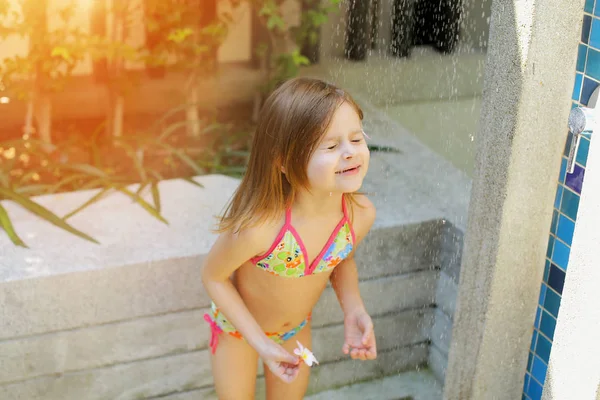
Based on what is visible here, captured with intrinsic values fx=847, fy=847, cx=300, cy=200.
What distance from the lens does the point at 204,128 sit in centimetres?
472

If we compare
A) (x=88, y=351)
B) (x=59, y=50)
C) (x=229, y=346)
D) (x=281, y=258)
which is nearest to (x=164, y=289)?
(x=88, y=351)

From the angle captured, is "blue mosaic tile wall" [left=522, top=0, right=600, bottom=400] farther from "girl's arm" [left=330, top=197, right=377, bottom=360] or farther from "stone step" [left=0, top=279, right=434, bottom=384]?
"stone step" [left=0, top=279, right=434, bottom=384]

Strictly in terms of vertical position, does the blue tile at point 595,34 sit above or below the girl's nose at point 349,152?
above

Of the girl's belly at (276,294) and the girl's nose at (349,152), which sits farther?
the girl's belly at (276,294)

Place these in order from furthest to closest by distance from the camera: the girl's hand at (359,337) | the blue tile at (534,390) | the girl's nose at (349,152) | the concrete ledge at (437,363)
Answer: the concrete ledge at (437,363) → the blue tile at (534,390) → the girl's hand at (359,337) → the girl's nose at (349,152)

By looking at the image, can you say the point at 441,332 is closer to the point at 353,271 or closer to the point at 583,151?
the point at 353,271

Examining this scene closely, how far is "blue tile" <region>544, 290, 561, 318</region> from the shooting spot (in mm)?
2684

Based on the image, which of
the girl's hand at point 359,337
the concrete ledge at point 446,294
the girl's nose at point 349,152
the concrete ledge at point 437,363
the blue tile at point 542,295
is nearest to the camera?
the girl's nose at point 349,152

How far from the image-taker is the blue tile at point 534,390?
286 cm

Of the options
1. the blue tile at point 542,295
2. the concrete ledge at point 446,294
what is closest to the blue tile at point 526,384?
the blue tile at point 542,295

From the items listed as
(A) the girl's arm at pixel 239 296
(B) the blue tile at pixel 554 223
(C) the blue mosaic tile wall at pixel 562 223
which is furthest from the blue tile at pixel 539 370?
(A) the girl's arm at pixel 239 296

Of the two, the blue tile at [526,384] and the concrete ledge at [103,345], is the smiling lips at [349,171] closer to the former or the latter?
the blue tile at [526,384]

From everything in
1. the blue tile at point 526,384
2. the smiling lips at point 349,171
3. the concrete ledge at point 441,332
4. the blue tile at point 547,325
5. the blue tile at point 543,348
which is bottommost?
the concrete ledge at point 441,332

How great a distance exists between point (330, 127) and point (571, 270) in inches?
28.9
